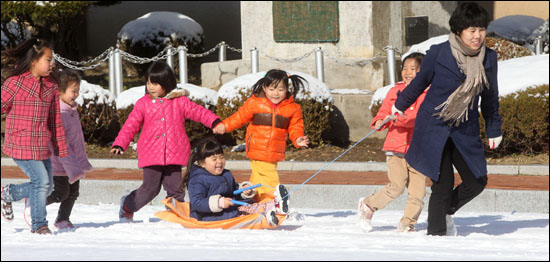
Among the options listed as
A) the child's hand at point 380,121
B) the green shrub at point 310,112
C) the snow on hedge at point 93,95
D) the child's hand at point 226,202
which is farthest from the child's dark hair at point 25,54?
the snow on hedge at point 93,95

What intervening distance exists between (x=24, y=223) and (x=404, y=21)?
32.1 feet

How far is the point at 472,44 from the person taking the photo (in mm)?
5836

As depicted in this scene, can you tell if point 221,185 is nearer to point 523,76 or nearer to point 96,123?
point 523,76

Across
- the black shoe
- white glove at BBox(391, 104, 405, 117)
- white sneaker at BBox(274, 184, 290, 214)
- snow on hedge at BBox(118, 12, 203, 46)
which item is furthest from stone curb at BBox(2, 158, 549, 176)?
snow on hedge at BBox(118, 12, 203, 46)

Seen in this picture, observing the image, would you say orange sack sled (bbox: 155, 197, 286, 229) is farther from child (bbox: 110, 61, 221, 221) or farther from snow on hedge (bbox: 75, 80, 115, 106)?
snow on hedge (bbox: 75, 80, 115, 106)

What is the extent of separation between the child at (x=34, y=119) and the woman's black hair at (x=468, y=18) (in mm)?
2719

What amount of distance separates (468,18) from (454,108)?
0.57 metres

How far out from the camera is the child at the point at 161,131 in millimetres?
6977

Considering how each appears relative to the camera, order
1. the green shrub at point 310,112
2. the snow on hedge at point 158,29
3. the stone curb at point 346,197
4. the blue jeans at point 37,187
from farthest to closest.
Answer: the snow on hedge at point 158,29 → the green shrub at point 310,112 → the stone curb at point 346,197 → the blue jeans at point 37,187

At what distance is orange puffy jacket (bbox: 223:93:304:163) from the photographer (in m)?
7.07

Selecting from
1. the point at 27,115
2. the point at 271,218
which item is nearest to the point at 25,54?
the point at 27,115

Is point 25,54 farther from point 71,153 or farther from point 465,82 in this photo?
point 465,82

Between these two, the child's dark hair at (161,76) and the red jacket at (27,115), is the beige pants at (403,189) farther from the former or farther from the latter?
the red jacket at (27,115)

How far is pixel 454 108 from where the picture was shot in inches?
230
